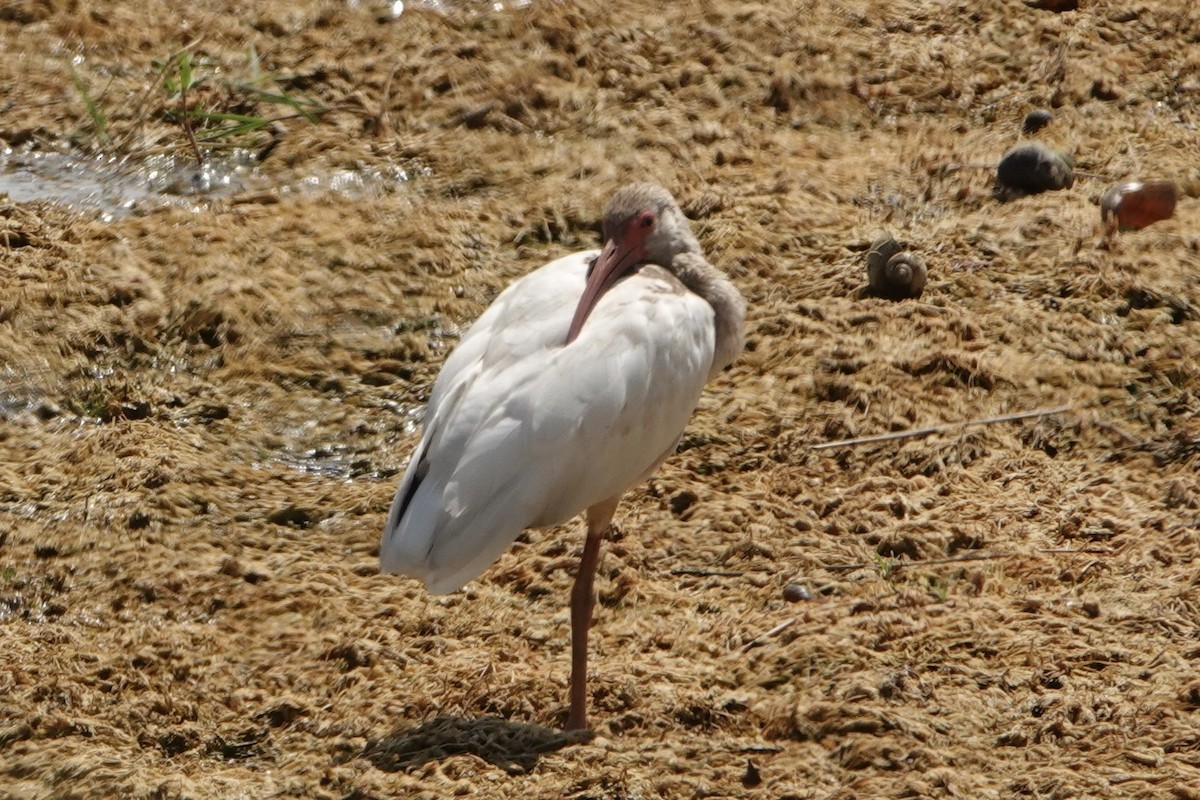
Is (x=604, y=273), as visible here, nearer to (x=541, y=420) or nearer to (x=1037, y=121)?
(x=541, y=420)

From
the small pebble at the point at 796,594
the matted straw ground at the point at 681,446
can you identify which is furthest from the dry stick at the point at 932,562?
the small pebble at the point at 796,594

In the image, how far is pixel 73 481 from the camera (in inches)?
211

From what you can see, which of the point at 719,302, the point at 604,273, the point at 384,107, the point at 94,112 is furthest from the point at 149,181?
the point at 719,302

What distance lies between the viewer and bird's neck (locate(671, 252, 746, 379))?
4.82m

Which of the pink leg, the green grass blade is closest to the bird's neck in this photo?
the pink leg

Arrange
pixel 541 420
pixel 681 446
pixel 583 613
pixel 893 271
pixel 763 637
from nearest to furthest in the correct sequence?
pixel 541 420 < pixel 583 613 < pixel 763 637 < pixel 681 446 < pixel 893 271

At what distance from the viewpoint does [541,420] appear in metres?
4.25

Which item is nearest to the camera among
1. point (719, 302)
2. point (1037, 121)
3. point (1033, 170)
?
point (719, 302)

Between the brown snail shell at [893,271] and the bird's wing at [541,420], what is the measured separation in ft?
4.83

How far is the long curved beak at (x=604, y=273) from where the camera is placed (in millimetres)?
4496

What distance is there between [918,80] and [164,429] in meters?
3.46

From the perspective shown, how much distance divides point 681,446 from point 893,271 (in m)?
1.04

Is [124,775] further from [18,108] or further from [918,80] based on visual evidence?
[918,80]

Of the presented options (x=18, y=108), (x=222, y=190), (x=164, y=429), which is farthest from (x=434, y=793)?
(x=18, y=108)
